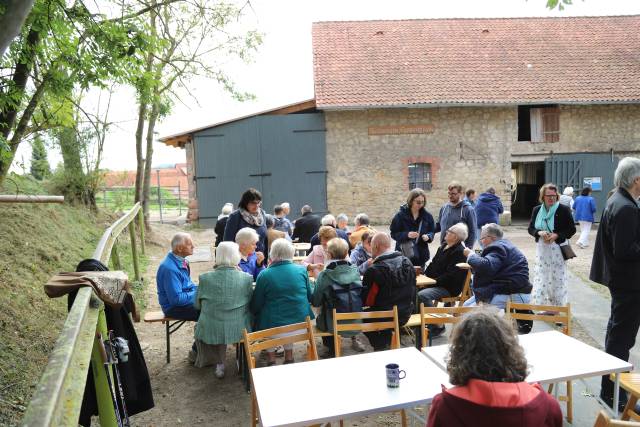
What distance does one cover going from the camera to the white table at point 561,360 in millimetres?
2785

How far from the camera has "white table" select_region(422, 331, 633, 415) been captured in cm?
279

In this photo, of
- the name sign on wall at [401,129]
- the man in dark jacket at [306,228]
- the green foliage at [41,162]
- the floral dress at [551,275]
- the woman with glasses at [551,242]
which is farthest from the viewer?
the name sign on wall at [401,129]

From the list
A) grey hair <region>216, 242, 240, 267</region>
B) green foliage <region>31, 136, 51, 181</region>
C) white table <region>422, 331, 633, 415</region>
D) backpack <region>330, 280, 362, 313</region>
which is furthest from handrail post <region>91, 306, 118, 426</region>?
green foliage <region>31, 136, 51, 181</region>

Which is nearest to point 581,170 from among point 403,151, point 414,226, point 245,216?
point 403,151

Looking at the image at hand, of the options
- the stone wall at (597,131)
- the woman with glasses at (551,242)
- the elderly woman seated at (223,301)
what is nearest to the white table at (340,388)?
the elderly woman seated at (223,301)

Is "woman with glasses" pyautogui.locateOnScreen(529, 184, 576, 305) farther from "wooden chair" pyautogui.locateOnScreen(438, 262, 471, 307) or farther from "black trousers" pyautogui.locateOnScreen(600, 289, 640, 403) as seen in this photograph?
"black trousers" pyautogui.locateOnScreen(600, 289, 640, 403)

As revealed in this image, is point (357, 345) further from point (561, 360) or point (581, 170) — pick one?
point (581, 170)

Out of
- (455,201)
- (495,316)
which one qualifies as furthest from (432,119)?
(495,316)

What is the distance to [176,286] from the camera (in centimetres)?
466

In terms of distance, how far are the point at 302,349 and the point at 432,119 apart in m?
11.9

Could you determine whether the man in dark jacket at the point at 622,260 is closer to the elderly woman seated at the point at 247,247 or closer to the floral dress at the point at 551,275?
the floral dress at the point at 551,275

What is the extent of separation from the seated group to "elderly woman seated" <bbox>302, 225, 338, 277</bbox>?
3.37ft

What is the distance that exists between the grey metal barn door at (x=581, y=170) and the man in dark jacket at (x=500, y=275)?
12424 mm

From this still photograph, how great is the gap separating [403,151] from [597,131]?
6.47 meters
